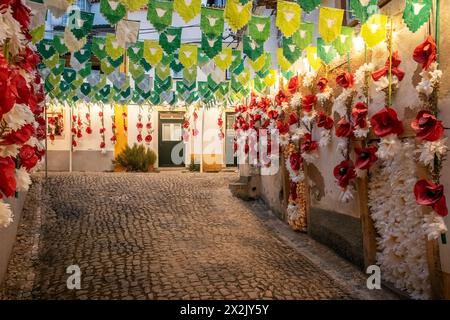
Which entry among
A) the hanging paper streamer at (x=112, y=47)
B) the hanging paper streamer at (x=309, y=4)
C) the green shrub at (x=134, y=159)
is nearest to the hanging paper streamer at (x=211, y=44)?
the hanging paper streamer at (x=112, y=47)

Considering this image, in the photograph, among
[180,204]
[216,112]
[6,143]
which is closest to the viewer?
[6,143]

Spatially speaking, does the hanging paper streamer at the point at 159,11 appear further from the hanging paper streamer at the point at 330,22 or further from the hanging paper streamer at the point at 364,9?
the hanging paper streamer at the point at 364,9

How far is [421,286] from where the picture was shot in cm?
471

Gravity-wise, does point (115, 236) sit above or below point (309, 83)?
below

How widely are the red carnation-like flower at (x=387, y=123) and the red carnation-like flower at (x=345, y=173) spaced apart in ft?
3.51

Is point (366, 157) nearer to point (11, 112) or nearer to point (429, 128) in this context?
point (429, 128)

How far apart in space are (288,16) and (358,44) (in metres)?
1.25

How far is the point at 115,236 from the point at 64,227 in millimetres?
1356

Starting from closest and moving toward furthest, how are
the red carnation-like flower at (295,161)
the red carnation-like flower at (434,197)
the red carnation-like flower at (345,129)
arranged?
the red carnation-like flower at (434,197)
the red carnation-like flower at (345,129)
the red carnation-like flower at (295,161)

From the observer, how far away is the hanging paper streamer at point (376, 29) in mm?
5203

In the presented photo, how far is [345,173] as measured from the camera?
19.5ft

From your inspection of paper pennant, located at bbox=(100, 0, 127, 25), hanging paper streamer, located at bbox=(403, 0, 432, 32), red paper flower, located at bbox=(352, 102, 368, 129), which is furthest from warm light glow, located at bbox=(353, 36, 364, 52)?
paper pennant, located at bbox=(100, 0, 127, 25)
